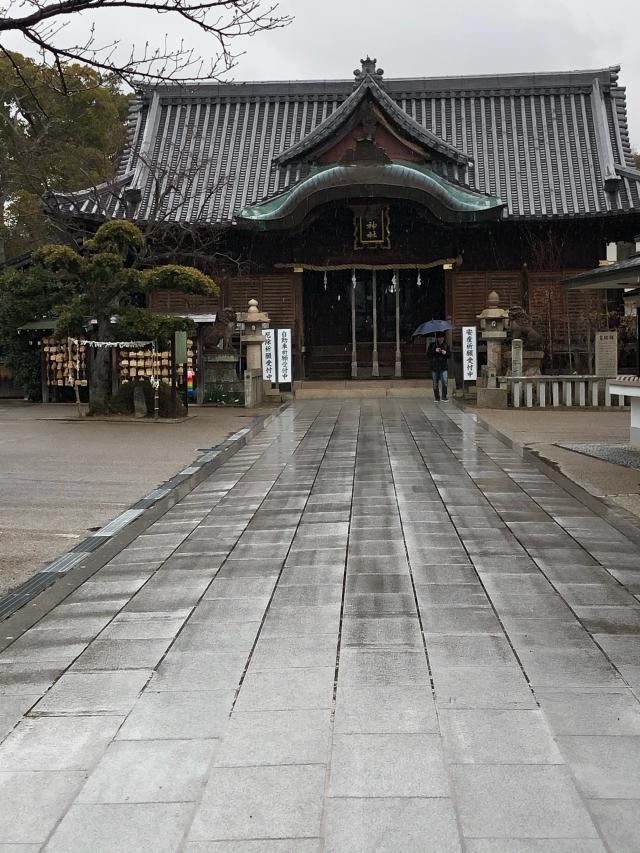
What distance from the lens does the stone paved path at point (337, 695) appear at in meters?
3.32

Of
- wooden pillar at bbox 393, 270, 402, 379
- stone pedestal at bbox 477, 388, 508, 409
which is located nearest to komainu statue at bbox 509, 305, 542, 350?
stone pedestal at bbox 477, 388, 508, 409

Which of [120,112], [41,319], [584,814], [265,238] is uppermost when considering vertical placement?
[120,112]

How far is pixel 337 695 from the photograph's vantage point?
4520 mm

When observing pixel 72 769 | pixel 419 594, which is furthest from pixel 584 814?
pixel 419 594

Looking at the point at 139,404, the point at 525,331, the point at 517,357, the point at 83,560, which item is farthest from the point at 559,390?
the point at 83,560

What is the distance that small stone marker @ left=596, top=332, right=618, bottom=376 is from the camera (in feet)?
74.6

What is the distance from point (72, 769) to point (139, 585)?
3.05 m

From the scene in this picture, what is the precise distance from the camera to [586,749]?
3871 mm

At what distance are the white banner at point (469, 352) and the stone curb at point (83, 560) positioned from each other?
14.7 metres

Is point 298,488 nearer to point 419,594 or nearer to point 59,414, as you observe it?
point 419,594

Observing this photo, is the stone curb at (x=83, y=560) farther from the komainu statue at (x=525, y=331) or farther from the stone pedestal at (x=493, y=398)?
the komainu statue at (x=525, y=331)

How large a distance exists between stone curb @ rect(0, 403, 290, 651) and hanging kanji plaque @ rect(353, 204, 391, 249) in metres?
16.9

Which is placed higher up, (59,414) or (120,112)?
(120,112)

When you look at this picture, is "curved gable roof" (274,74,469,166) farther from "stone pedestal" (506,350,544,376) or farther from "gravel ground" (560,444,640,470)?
"gravel ground" (560,444,640,470)
